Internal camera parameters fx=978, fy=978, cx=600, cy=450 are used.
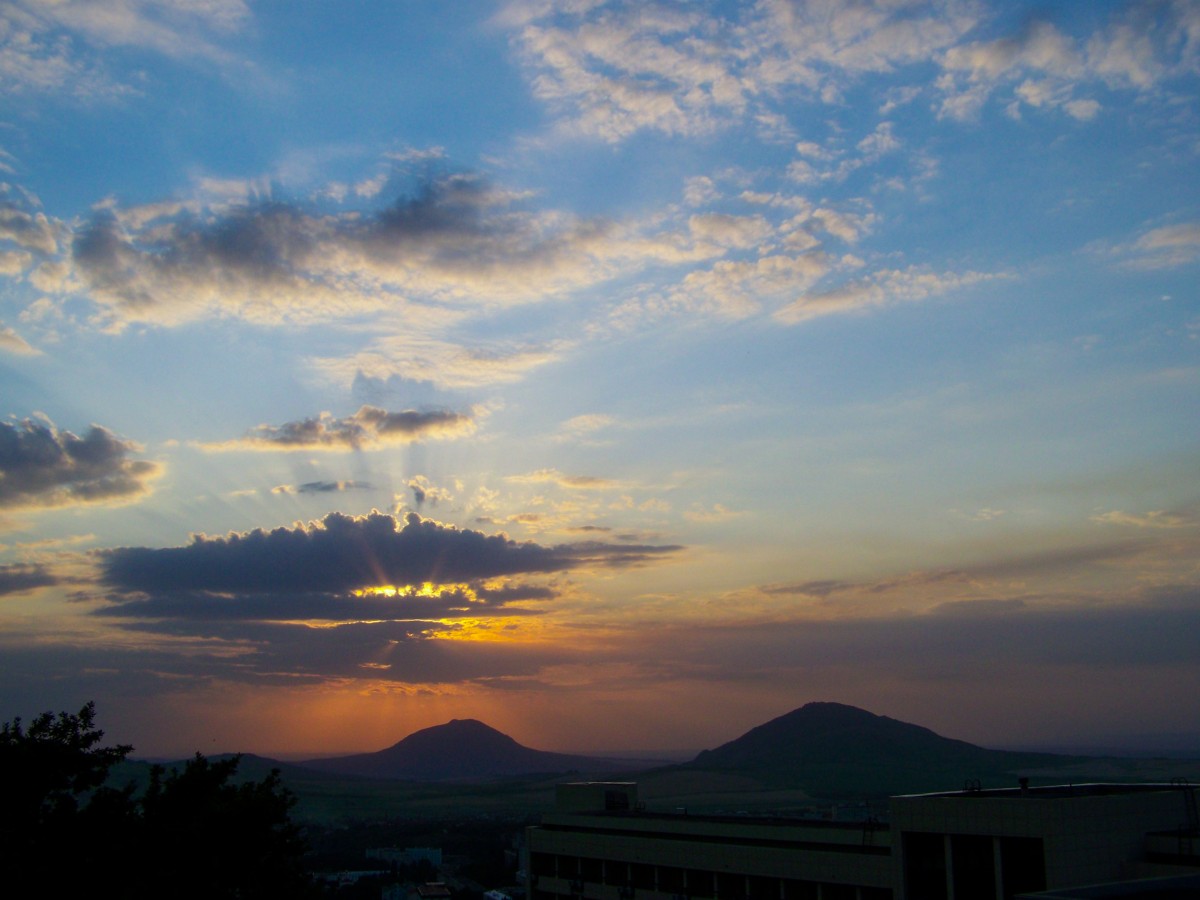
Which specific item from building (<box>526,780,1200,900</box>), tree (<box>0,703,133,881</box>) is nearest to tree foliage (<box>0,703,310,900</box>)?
tree (<box>0,703,133,881</box>)

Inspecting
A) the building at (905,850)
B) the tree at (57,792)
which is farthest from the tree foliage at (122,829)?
the building at (905,850)

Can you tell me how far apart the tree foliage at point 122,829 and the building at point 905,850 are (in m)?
20.4

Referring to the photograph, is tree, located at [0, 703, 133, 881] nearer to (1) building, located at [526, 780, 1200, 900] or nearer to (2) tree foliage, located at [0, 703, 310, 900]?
(2) tree foliage, located at [0, 703, 310, 900]

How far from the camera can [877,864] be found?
38.8 meters

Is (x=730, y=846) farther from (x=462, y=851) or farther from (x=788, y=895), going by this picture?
(x=462, y=851)

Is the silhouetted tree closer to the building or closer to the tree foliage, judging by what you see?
the tree foliage

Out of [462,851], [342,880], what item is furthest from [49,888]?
[462,851]

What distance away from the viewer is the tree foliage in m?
33.1

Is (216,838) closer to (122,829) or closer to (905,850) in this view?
(122,829)

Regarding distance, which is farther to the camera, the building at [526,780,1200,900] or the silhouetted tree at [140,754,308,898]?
the silhouetted tree at [140,754,308,898]

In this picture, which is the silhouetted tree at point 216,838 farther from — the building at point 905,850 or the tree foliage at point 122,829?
the building at point 905,850

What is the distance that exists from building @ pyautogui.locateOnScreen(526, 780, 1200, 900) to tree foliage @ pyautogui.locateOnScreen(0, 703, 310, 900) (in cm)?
2042

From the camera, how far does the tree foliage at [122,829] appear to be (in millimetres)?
33125

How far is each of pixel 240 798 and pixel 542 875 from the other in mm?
30814
